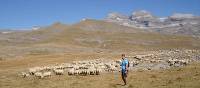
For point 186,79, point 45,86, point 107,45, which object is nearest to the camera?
point 186,79

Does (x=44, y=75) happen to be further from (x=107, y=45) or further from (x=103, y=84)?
(x=107, y=45)

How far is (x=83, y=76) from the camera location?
36.5m

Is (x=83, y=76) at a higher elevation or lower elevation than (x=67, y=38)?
lower

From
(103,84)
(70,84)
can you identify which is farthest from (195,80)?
(70,84)

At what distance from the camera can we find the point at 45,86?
30344 mm

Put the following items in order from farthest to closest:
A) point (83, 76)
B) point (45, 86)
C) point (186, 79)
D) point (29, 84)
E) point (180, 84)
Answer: point (83, 76), point (29, 84), point (45, 86), point (186, 79), point (180, 84)

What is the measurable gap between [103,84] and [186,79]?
608 centimetres

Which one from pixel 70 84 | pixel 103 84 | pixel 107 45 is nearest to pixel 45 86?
pixel 70 84

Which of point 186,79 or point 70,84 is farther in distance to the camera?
point 70,84

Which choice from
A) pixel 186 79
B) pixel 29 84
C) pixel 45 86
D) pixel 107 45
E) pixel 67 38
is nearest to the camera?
pixel 186 79

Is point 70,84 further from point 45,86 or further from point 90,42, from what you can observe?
point 90,42

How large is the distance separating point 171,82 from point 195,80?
1648 mm

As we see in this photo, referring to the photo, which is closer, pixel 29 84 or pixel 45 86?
pixel 45 86

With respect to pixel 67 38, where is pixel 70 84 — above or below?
below
